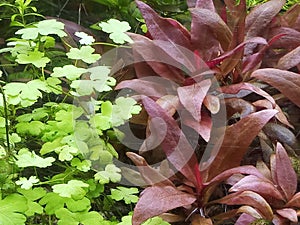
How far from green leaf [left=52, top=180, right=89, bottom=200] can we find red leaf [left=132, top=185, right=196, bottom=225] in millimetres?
115

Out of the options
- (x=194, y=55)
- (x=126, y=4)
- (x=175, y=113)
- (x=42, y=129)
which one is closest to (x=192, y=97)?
(x=175, y=113)

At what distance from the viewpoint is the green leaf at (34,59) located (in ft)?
3.53

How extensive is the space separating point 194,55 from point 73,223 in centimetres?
59

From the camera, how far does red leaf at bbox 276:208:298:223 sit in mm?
975

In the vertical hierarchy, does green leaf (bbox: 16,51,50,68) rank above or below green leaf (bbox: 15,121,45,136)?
above

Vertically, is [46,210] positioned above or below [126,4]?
below

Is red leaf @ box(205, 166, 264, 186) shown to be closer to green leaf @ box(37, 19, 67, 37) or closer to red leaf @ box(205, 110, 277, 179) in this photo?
red leaf @ box(205, 110, 277, 179)

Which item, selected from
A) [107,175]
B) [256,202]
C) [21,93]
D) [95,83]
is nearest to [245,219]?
[256,202]

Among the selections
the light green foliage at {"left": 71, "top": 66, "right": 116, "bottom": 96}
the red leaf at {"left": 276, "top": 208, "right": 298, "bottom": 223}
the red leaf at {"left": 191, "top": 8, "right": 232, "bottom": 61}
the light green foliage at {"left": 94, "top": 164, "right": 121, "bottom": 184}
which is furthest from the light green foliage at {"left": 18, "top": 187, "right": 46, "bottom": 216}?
→ the red leaf at {"left": 191, "top": 8, "right": 232, "bottom": 61}

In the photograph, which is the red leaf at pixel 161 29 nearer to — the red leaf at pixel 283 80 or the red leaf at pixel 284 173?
the red leaf at pixel 283 80

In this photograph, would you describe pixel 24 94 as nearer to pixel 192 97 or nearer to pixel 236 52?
pixel 192 97

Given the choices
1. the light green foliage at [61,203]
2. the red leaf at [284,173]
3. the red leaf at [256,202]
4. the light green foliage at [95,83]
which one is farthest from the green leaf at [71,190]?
the red leaf at [284,173]

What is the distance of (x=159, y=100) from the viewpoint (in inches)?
46.5

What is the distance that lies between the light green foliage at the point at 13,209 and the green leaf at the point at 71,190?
7 cm
